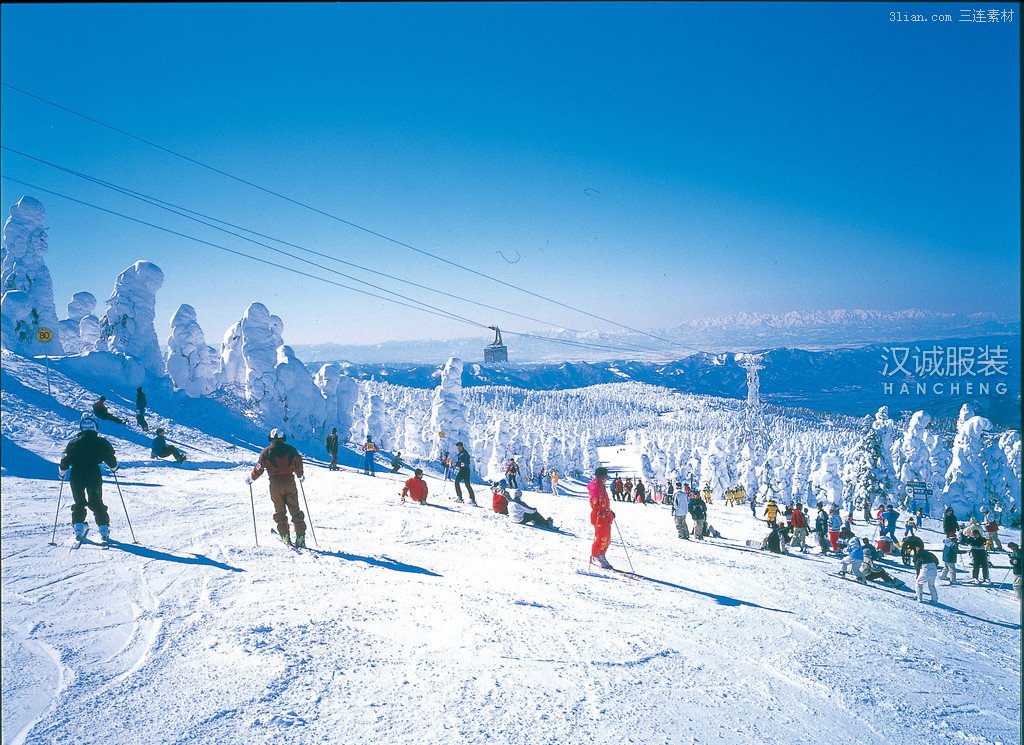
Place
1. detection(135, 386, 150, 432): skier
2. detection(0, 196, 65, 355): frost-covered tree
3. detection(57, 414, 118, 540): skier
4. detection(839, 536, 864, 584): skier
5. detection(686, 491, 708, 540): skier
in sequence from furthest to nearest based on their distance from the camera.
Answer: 1. detection(0, 196, 65, 355): frost-covered tree
2. detection(135, 386, 150, 432): skier
3. detection(686, 491, 708, 540): skier
4. detection(839, 536, 864, 584): skier
5. detection(57, 414, 118, 540): skier

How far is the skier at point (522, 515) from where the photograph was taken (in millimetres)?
12711

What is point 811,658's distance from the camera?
5.82 metres

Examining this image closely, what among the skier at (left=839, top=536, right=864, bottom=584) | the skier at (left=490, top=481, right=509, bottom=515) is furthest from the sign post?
the skier at (left=839, top=536, right=864, bottom=584)

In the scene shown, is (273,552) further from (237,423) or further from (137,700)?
(237,423)

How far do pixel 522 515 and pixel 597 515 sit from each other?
170 inches

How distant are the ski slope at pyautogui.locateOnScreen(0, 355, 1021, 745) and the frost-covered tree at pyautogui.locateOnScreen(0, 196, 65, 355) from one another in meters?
23.6

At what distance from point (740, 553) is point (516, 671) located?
32.5ft

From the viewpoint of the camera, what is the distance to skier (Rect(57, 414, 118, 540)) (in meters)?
7.04

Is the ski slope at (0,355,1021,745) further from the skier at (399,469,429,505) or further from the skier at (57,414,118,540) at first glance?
the skier at (399,469,429,505)

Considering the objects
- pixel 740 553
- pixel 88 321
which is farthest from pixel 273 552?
pixel 88 321

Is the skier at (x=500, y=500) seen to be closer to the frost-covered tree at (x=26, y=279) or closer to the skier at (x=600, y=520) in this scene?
the skier at (x=600, y=520)

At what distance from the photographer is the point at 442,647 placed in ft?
16.1

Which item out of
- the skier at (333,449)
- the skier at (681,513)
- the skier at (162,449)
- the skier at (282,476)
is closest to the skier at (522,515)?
the skier at (681,513)

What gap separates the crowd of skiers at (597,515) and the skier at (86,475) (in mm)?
11
